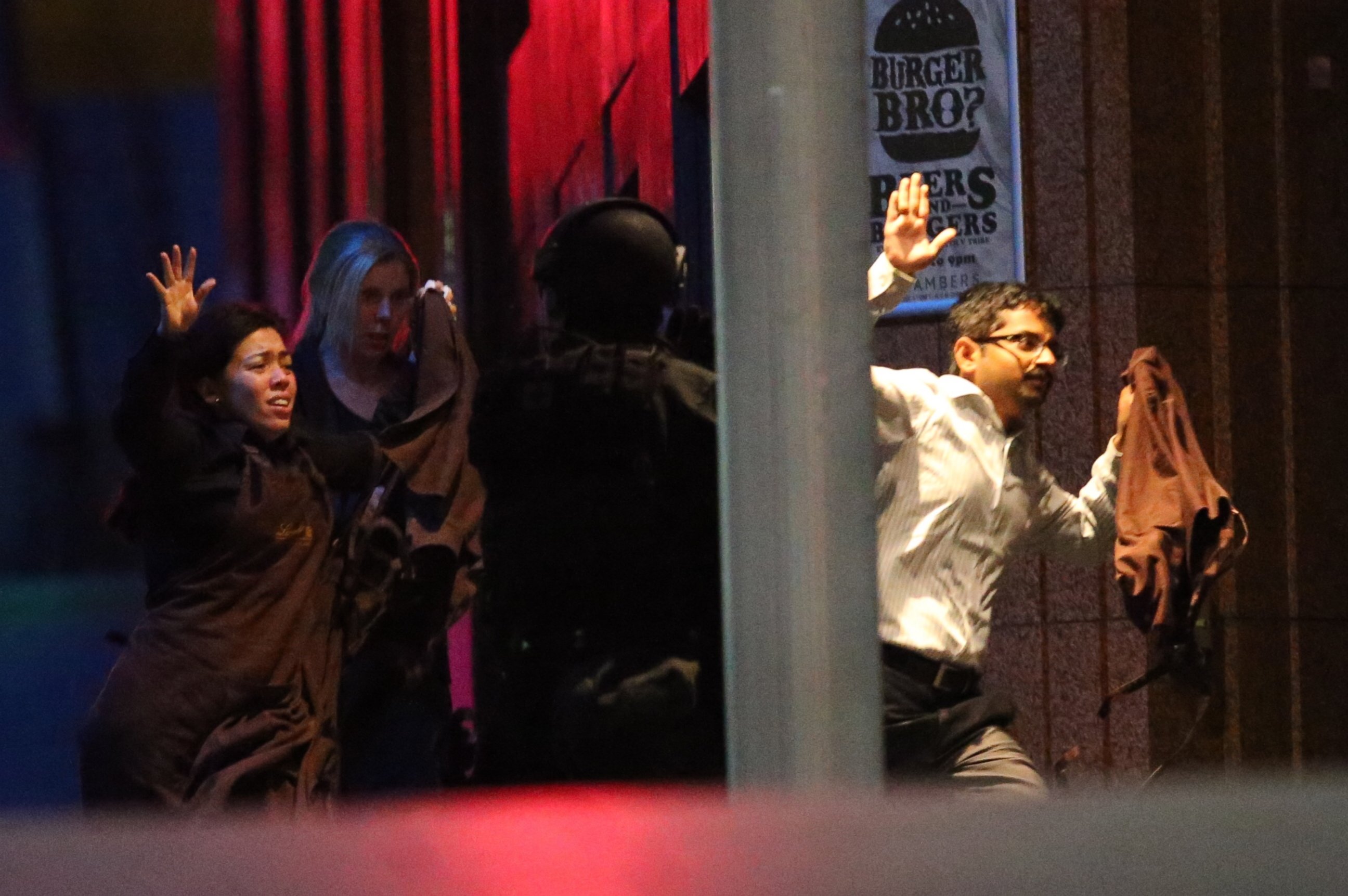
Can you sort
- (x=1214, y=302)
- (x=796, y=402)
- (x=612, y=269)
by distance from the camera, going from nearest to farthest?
(x=796, y=402), (x=612, y=269), (x=1214, y=302)

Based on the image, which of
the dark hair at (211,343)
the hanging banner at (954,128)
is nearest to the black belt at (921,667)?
the dark hair at (211,343)

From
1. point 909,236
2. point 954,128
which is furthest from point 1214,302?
point 909,236

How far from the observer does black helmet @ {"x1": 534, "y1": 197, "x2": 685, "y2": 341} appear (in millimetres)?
4359

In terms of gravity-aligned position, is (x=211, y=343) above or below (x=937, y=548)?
above

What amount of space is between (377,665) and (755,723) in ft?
7.58

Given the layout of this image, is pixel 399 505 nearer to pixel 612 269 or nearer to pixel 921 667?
pixel 612 269

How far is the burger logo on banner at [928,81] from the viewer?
720cm

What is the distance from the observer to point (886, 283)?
183 inches

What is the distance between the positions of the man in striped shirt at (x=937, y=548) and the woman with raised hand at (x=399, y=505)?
89 centimetres

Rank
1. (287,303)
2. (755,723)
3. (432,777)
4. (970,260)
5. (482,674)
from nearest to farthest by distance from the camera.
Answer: (755,723) → (482,674) → (432,777) → (287,303) → (970,260)

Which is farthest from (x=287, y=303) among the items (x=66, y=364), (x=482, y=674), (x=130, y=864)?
(x=130, y=864)

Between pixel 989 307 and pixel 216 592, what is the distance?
1809 millimetres

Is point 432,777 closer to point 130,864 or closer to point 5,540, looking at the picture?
point 5,540

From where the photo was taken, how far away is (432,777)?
188 inches
